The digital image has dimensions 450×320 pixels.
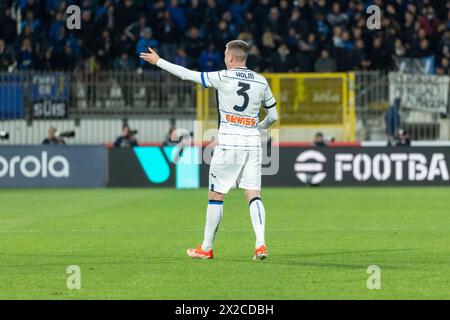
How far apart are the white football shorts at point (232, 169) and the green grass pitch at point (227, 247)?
821 mm

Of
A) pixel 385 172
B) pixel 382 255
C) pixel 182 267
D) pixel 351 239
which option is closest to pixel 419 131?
pixel 385 172

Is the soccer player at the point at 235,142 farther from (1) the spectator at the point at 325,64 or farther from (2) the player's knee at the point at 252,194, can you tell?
(1) the spectator at the point at 325,64

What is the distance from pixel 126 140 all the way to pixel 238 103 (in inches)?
684

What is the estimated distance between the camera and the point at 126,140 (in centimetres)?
3017

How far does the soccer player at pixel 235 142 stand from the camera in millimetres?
12914

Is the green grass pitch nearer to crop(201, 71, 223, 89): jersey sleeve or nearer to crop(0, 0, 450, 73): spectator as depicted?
crop(201, 71, 223, 89): jersey sleeve

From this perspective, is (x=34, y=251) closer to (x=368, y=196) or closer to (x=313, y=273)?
(x=313, y=273)

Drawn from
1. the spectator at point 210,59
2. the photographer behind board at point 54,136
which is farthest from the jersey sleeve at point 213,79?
the spectator at point 210,59

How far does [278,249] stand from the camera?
47.0 ft

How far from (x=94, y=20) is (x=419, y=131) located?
31.2 feet

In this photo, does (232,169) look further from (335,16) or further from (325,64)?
(335,16)

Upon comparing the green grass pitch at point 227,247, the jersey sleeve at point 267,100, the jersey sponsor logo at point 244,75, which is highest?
the jersey sponsor logo at point 244,75

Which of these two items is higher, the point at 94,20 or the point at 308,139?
the point at 94,20

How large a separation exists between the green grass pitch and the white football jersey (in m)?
1.31
